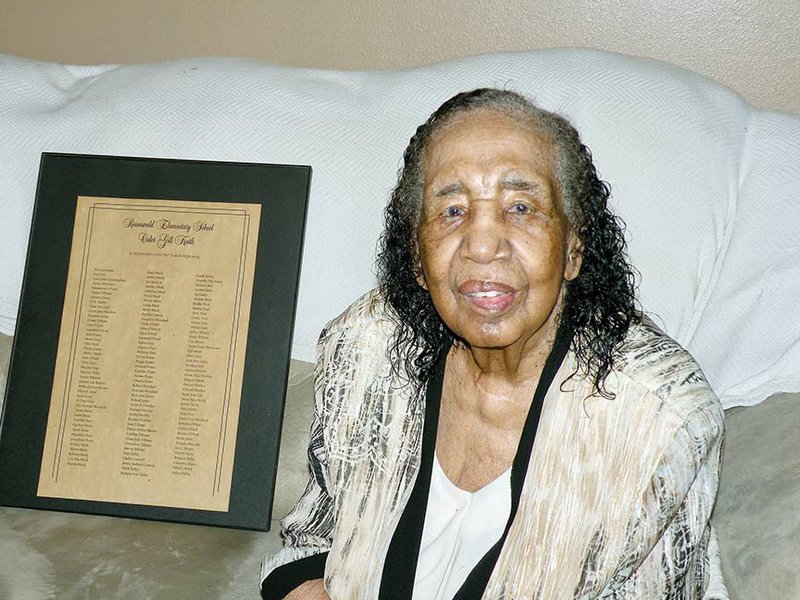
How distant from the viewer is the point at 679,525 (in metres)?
1.10

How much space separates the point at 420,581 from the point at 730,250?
67 centimetres

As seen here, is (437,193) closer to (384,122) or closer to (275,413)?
(384,122)

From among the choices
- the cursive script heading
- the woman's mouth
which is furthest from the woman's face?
the cursive script heading

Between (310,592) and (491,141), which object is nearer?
(491,141)

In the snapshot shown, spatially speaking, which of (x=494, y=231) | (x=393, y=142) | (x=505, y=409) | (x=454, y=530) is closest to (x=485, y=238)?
(x=494, y=231)

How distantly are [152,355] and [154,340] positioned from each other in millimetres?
26

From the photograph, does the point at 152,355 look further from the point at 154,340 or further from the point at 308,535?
the point at 308,535

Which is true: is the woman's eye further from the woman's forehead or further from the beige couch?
the beige couch

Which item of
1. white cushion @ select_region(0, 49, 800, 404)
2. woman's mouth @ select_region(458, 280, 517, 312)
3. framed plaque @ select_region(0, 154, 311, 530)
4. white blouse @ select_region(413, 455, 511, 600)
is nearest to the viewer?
woman's mouth @ select_region(458, 280, 517, 312)

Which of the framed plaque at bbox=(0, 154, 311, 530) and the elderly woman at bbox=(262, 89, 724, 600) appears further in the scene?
the framed plaque at bbox=(0, 154, 311, 530)

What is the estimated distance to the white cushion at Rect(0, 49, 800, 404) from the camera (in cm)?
140

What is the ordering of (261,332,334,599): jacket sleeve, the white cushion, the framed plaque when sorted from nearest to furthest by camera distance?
(261,332,334,599): jacket sleeve, the white cushion, the framed plaque

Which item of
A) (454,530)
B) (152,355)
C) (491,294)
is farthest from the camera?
(152,355)

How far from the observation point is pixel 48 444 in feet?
5.27
